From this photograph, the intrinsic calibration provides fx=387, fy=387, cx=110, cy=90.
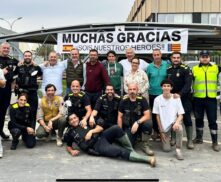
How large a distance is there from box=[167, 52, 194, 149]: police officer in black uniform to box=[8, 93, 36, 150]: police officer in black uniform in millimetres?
2718

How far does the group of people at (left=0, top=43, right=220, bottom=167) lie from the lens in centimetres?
680

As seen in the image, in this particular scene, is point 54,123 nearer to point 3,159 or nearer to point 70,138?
point 70,138

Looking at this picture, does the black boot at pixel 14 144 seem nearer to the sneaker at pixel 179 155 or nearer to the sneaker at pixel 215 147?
the sneaker at pixel 179 155

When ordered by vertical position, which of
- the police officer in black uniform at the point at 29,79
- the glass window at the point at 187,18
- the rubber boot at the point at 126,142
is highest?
the glass window at the point at 187,18

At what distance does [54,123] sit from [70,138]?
0.89 m

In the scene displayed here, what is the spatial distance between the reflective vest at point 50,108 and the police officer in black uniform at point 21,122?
0.35 meters

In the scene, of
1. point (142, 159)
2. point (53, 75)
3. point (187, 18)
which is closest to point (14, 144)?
point (53, 75)

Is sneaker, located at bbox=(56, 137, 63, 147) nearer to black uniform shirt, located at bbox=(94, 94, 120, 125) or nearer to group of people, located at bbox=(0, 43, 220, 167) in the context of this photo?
group of people, located at bbox=(0, 43, 220, 167)

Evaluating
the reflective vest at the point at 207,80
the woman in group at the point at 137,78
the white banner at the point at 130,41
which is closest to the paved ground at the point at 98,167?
the reflective vest at the point at 207,80

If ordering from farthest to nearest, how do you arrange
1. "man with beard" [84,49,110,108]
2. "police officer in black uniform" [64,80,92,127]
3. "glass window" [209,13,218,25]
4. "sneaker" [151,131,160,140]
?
"glass window" [209,13,218,25] → "sneaker" [151,131,160,140] → "man with beard" [84,49,110,108] → "police officer in black uniform" [64,80,92,127]

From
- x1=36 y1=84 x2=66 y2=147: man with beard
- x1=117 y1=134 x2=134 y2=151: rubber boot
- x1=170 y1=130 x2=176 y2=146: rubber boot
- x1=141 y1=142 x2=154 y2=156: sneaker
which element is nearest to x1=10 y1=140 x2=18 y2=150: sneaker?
x1=36 y1=84 x2=66 y2=147: man with beard

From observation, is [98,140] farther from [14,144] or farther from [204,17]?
[204,17]

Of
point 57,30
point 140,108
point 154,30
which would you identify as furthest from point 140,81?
point 57,30

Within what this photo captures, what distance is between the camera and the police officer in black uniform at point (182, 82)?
7254 mm
